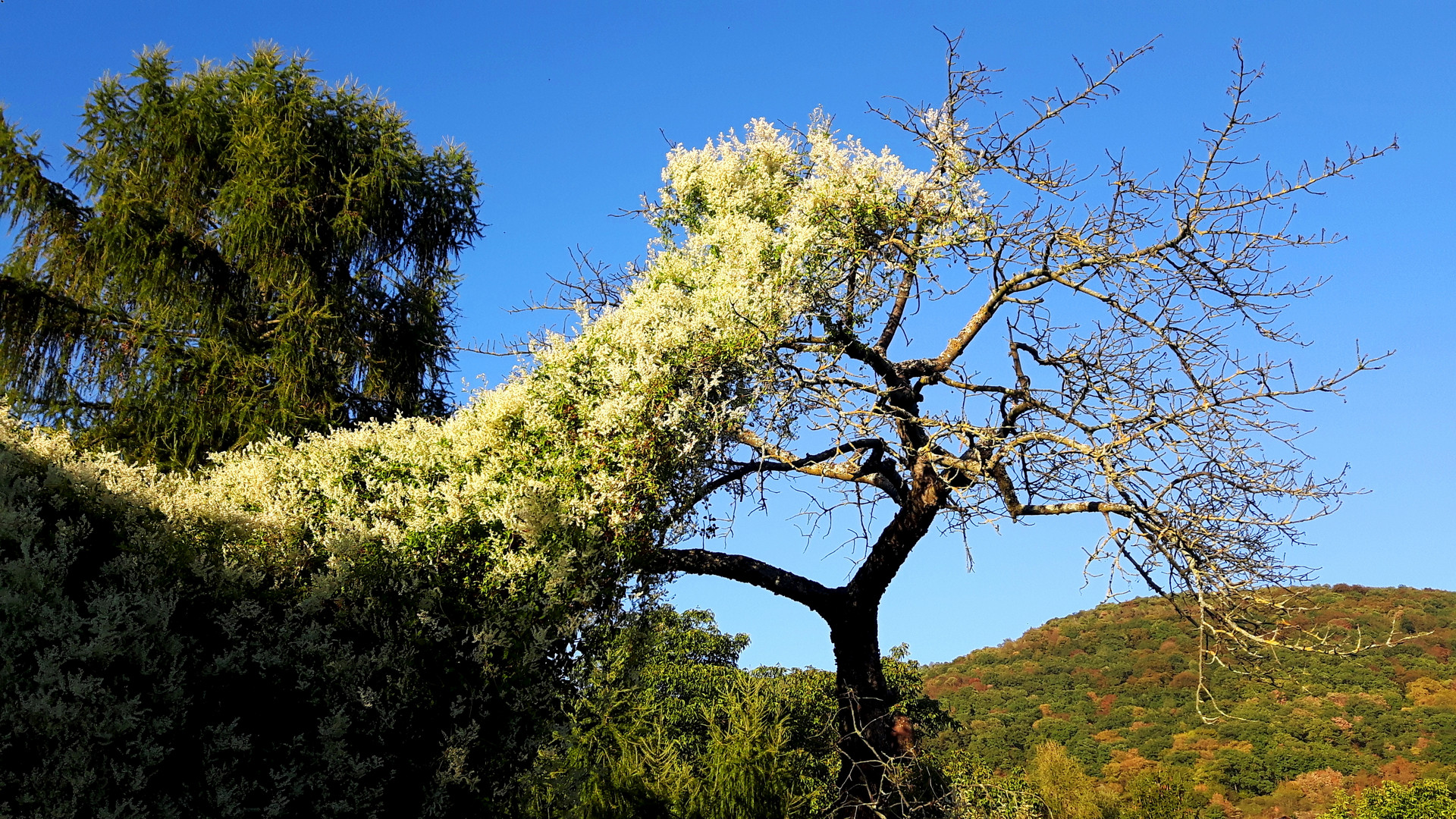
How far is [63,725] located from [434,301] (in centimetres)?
883

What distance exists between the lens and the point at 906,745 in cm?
962

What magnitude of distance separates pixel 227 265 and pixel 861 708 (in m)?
9.38

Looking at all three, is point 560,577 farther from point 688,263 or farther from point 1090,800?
point 1090,800

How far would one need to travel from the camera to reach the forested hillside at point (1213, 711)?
3597 centimetres

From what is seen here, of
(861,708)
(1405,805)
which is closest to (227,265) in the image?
(861,708)

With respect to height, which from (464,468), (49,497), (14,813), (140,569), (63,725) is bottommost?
(14,813)

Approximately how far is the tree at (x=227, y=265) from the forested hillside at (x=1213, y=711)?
26.0m

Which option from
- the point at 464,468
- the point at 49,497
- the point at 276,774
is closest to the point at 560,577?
the point at 464,468

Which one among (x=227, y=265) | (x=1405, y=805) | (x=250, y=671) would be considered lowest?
(x=1405, y=805)

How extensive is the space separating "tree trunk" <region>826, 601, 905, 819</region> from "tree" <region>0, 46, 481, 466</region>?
6535mm

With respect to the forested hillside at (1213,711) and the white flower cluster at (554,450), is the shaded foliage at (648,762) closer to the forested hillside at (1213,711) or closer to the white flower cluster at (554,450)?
the white flower cluster at (554,450)

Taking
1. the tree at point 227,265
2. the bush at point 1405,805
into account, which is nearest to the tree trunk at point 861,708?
the tree at point 227,265

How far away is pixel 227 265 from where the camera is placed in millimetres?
12469

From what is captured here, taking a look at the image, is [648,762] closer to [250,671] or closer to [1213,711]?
[250,671]
